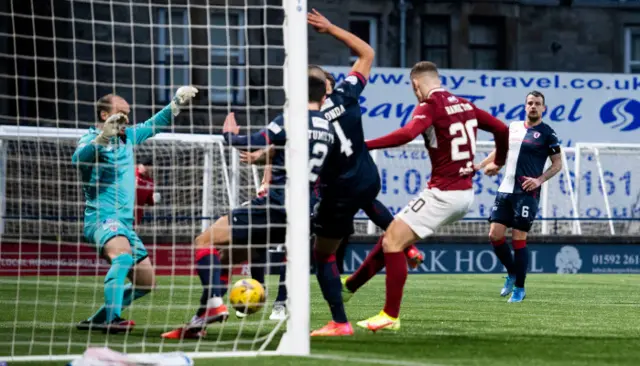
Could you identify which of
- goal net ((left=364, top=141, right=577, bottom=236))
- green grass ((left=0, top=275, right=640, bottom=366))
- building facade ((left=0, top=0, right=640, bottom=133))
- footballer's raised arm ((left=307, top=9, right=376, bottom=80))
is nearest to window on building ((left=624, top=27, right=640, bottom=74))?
building facade ((left=0, top=0, right=640, bottom=133))

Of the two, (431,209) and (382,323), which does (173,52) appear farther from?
(382,323)

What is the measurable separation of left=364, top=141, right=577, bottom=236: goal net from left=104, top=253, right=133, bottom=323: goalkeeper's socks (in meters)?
16.0

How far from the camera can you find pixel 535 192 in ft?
44.9

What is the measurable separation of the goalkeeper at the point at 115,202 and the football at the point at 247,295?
115 centimetres

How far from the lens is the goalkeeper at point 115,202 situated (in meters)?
9.35

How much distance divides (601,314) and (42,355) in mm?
5679

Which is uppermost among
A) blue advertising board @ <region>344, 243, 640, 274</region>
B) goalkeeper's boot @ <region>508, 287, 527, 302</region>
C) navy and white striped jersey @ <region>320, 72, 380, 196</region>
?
navy and white striped jersey @ <region>320, 72, 380, 196</region>

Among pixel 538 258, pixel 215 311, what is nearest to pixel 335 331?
pixel 215 311

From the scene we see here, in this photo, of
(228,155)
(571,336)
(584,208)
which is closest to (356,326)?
(571,336)

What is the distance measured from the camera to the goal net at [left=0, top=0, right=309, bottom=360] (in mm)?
7949

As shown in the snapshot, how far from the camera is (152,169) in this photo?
69.4ft

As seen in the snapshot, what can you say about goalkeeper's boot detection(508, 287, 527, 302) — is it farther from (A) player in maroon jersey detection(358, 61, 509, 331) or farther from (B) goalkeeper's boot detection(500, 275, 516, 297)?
(A) player in maroon jersey detection(358, 61, 509, 331)

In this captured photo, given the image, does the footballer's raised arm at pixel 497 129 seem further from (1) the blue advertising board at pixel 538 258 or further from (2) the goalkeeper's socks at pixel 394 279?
(1) the blue advertising board at pixel 538 258

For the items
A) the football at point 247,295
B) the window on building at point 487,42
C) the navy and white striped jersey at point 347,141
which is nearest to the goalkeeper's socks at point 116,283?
the football at point 247,295
